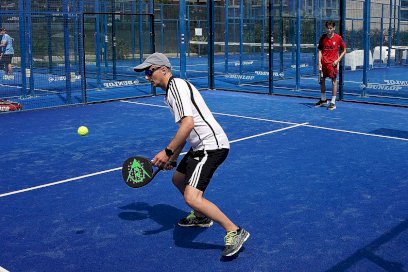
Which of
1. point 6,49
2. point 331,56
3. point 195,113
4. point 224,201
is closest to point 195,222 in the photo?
point 224,201

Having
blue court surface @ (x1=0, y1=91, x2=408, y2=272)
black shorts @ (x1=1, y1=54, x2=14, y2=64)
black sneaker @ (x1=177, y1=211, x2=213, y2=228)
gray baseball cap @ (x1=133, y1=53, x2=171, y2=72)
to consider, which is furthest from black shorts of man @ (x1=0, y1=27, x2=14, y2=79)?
gray baseball cap @ (x1=133, y1=53, x2=171, y2=72)

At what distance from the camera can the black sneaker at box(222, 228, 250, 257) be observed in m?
5.26

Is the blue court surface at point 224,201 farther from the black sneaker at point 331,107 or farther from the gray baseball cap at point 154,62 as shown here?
the black sneaker at point 331,107

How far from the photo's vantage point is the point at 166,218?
6.51 m

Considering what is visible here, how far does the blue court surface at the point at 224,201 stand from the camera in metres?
5.38

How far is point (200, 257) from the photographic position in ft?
17.6

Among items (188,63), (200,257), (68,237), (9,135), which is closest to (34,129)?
(9,135)

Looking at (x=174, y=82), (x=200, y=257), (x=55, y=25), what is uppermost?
(x=55, y=25)

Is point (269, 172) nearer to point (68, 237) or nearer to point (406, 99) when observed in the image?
point (68, 237)

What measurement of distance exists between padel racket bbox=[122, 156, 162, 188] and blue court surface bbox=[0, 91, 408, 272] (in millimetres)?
678

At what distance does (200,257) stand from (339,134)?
22.2ft

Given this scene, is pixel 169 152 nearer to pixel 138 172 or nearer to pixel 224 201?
pixel 138 172

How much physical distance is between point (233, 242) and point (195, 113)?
49.9 inches

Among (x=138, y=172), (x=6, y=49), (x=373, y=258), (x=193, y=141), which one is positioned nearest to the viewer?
(x=373, y=258)
